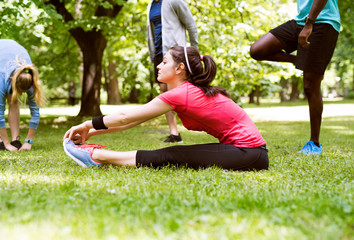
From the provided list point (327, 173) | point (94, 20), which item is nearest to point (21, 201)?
point (327, 173)

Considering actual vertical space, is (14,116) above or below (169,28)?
below

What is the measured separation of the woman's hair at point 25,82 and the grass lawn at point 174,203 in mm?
1572

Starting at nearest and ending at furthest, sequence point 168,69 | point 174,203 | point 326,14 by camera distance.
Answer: point 174,203
point 168,69
point 326,14

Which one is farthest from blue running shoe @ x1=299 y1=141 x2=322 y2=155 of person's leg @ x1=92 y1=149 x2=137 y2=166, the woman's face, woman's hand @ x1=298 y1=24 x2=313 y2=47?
person's leg @ x1=92 y1=149 x2=137 y2=166

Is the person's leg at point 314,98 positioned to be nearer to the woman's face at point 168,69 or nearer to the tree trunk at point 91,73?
the woman's face at point 168,69

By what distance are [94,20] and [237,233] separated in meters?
9.30

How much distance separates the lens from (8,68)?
4680 millimetres

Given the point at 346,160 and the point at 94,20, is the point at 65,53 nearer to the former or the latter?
the point at 94,20

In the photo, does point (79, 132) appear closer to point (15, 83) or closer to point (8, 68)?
point (15, 83)

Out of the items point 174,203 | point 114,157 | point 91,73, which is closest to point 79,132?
point 114,157

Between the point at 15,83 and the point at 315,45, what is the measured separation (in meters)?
3.59

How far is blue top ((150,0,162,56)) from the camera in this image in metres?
5.82

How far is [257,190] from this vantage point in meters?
2.46

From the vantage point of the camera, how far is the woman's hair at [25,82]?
4.57 metres
